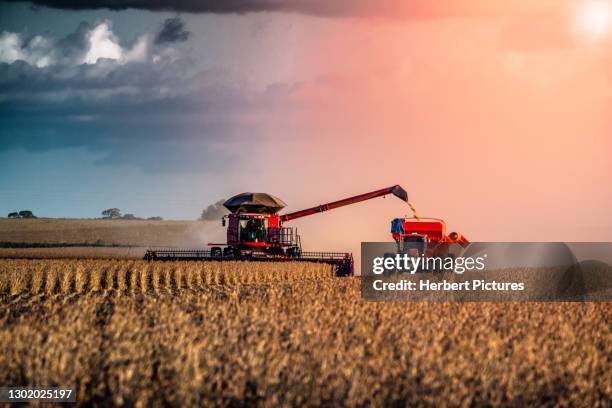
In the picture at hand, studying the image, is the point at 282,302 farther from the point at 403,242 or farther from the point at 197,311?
the point at 403,242

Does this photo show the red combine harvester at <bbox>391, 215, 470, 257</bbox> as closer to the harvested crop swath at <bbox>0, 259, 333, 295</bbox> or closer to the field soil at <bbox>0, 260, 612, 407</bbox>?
the harvested crop swath at <bbox>0, 259, 333, 295</bbox>

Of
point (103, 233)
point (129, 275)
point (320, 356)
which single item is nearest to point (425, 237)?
point (129, 275)

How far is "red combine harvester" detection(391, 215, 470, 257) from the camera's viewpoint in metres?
25.6

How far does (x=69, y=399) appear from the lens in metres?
8.00

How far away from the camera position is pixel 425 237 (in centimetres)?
2562

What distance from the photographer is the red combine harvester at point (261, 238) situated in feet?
109

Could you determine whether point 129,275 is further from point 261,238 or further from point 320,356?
point 320,356

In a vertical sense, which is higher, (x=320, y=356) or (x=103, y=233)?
(x=103, y=233)

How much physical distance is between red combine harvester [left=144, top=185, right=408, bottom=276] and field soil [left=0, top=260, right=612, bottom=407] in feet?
67.9

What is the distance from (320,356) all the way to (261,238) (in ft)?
84.0

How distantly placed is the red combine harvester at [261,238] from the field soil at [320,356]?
2069 cm

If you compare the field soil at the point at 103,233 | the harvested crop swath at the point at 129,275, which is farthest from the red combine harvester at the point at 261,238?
the field soil at the point at 103,233

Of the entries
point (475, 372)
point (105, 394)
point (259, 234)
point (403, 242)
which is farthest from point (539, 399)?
point (259, 234)

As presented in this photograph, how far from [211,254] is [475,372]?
26.3 meters
